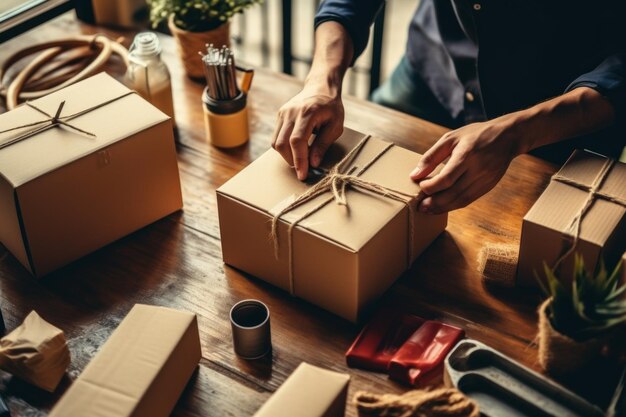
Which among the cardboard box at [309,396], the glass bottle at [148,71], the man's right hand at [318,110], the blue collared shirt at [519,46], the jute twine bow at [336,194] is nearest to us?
the cardboard box at [309,396]

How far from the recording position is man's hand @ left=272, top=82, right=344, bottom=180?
1278 millimetres

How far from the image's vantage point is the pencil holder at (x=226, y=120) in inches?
61.1

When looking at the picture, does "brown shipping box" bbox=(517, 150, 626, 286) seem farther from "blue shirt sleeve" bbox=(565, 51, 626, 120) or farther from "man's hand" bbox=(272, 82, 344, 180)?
"man's hand" bbox=(272, 82, 344, 180)

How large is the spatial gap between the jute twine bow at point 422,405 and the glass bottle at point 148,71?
86 centimetres

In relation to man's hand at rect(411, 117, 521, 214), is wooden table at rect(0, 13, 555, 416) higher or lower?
lower

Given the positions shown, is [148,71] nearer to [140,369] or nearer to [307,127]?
[307,127]

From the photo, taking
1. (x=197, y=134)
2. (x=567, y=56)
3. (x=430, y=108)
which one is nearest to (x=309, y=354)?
(x=197, y=134)

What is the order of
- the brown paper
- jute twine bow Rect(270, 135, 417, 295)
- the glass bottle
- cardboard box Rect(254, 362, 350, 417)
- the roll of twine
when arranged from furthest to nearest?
the roll of twine → the glass bottle → jute twine bow Rect(270, 135, 417, 295) → the brown paper → cardboard box Rect(254, 362, 350, 417)

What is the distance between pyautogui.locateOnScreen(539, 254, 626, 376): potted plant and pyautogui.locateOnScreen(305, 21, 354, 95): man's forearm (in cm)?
66

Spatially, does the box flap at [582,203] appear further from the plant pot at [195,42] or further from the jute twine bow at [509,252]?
the plant pot at [195,42]

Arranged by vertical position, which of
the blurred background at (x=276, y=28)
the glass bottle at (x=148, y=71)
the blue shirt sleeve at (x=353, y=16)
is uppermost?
the blue shirt sleeve at (x=353, y=16)

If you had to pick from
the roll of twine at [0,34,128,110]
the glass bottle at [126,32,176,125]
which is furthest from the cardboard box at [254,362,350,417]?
→ the roll of twine at [0,34,128,110]

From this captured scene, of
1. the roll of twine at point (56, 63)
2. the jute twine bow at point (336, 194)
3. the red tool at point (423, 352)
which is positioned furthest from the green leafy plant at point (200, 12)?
the red tool at point (423, 352)

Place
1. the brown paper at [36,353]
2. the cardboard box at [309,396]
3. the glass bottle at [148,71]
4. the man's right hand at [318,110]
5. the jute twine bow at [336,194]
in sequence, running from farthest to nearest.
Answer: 1. the glass bottle at [148,71]
2. the man's right hand at [318,110]
3. the jute twine bow at [336,194]
4. the brown paper at [36,353]
5. the cardboard box at [309,396]
